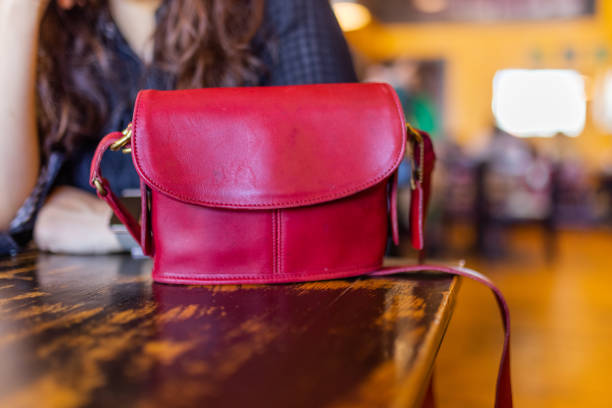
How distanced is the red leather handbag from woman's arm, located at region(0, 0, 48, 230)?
0.23m

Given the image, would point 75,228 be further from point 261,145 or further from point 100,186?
point 261,145

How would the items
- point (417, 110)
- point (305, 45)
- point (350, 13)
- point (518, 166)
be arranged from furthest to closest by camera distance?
point (350, 13) < point (518, 166) < point (417, 110) < point (305, 45)

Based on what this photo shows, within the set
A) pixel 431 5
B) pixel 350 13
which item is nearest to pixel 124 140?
pixel 350 13

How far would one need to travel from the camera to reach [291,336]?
1.01ft

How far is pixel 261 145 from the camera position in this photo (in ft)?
1.50

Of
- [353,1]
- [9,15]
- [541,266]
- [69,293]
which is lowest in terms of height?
[541,266]

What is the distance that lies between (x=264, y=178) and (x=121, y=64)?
16.8 inches

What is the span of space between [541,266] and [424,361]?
10.3ft

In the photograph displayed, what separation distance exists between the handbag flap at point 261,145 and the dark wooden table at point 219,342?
86 mm

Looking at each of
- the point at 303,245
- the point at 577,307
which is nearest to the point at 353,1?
the point at 577,307

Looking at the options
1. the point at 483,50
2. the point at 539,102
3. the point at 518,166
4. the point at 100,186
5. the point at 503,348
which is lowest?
the point at 518,166

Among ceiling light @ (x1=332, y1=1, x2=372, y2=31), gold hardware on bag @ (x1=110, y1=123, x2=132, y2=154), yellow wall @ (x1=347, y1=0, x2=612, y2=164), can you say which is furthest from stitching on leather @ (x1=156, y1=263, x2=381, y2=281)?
yellow wall @ (x1=347, y1=0, x2=612, y2=164)

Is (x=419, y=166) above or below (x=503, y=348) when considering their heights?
above

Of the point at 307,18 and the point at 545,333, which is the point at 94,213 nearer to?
the point at 307,18
